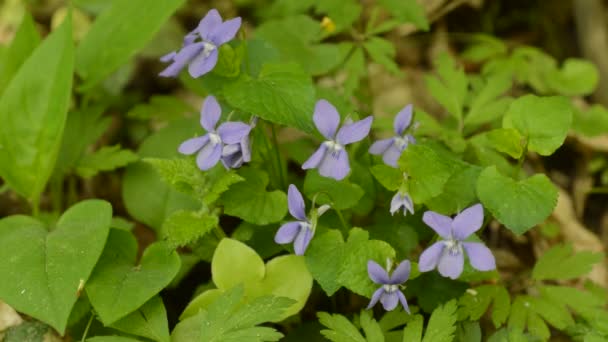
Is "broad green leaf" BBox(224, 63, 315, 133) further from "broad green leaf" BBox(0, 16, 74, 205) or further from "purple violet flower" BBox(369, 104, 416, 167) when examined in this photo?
"broad green leaf" BBox(0, 16, 74, 205)

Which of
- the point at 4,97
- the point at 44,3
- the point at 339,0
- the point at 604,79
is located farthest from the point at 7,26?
the point at 604,79

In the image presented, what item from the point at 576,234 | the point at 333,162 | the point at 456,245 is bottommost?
the point at 576,234

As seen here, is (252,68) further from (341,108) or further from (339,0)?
(339,0)

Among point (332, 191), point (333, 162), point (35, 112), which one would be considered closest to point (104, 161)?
point (35, 112)

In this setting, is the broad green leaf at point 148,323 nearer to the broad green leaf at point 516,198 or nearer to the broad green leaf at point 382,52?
the broad green leaf at point 516,198

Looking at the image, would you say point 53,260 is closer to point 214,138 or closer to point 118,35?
point 214,138
